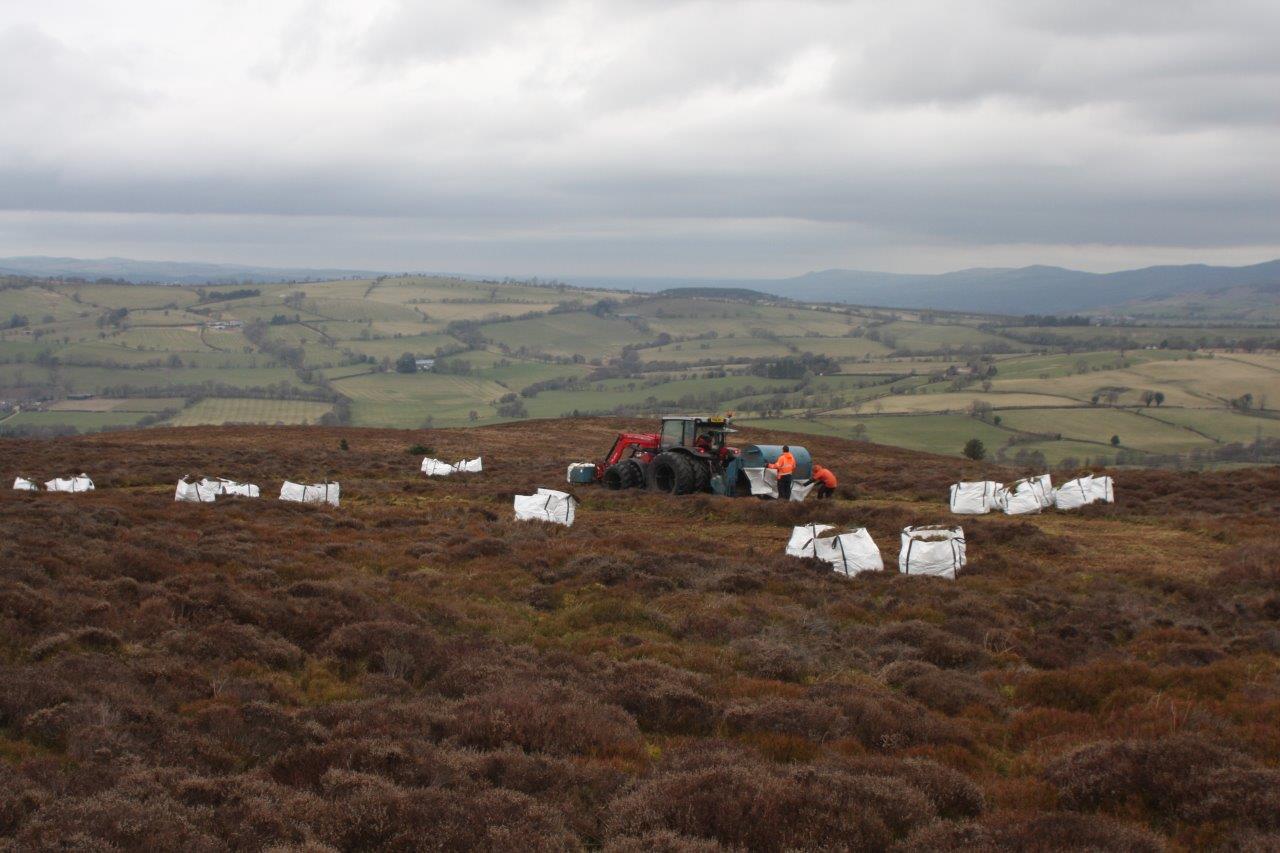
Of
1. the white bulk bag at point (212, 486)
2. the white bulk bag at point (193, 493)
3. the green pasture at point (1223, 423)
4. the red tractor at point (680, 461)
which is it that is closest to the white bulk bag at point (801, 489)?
the red tractor at point (680, 461)

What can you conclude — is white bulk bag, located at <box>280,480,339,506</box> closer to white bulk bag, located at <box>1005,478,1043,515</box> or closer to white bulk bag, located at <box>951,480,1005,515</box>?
white bulk bag, located at <box>951,480,1005,515</box>

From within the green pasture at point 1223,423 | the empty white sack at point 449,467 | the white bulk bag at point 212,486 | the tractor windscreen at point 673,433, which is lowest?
the green pasture at point 1223,423

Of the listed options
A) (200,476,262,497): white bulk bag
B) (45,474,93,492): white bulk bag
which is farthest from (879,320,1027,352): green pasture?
(45,474,93,492): white bulk bag

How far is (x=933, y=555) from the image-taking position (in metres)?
15.0

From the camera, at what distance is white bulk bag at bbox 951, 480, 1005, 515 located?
72.6 ft

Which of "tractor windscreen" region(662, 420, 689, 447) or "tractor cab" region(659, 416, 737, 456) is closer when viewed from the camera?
"tractor cab" region(659, 416, 737, 456)

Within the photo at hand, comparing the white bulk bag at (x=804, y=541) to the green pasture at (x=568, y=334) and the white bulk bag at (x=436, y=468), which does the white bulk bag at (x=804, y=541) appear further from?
the green pasture at (x=568, y=334)

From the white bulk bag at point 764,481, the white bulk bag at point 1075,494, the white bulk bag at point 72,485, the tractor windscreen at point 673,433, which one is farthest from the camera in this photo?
the tractor windscreen at point 673,433

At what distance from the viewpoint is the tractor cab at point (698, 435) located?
25062 mm

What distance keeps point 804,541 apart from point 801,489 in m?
7.36

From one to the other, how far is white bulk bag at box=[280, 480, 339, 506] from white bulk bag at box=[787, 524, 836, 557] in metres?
12.6

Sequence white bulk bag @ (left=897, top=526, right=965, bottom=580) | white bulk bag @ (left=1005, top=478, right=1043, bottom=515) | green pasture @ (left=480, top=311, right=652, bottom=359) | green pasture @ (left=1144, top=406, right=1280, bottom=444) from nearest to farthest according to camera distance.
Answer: white bulk bag @ (left=897, top=526, right=965, bottom=580), white bulk bag @ (left=1005, top=478, right=1043, bottom=515), green pasture @ (left=1144, top=406, right=1280, bottom=444), green pasture @ (left=480, top=311, right=652, bottom=359)

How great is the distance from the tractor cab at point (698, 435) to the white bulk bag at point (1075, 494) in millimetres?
8210

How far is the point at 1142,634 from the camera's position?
1128 centimetres
